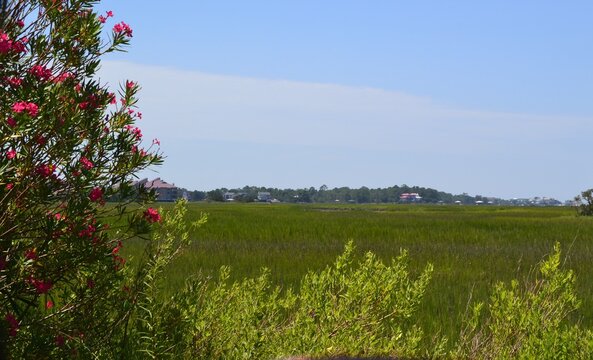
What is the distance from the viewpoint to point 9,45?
16.9 ft

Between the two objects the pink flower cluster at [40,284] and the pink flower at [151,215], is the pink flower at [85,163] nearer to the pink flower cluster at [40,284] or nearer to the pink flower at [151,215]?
the pink flower at [151,215]

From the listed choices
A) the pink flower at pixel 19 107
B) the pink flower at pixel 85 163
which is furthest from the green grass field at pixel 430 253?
the pink flower at pixel 19 107

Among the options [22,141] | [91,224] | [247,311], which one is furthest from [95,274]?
[247,311]

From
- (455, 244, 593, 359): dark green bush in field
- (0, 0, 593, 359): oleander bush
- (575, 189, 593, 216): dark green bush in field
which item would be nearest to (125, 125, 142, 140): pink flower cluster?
(0, 0, 593, 359): oleander bush

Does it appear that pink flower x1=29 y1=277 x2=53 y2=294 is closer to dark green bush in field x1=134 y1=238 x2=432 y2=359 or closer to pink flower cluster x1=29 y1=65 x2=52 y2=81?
dark green bush in field x1=134 y1=238 x2=432 y2=359

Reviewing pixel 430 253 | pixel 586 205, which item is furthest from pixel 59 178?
pixel 586 205

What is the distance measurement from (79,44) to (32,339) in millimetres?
2222

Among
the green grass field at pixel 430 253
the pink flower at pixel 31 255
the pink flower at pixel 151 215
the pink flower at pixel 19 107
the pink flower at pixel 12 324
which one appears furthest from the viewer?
the green grass field at pixel 430 253

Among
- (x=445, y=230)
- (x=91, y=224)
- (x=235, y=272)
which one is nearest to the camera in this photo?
(x=91, y=224)

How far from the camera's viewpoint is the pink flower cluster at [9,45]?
5156 mm

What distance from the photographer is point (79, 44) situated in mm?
5602

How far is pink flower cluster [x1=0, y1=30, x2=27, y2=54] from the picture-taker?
16.9ft

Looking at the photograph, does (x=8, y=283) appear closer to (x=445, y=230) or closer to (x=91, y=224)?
(x=91, y=224)

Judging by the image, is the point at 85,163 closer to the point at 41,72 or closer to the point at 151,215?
the point at 151,215
